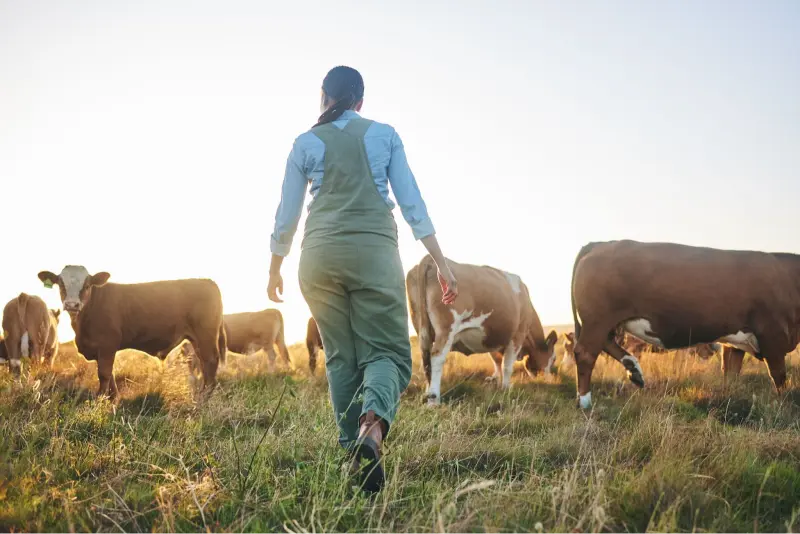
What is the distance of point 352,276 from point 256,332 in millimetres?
16516

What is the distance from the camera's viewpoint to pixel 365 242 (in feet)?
12.3

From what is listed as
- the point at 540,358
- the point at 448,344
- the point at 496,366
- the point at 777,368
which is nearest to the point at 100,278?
the point at 448,344

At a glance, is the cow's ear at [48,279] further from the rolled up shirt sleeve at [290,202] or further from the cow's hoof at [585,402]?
the cow's hoof at [585,402]

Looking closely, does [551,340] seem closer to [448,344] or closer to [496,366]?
[496,366]

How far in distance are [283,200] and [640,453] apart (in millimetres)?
2855

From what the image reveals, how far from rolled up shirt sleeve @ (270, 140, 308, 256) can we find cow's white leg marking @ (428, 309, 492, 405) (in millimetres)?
4481

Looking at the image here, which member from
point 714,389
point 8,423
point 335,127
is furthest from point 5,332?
point 714,389

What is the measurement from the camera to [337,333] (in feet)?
12.7

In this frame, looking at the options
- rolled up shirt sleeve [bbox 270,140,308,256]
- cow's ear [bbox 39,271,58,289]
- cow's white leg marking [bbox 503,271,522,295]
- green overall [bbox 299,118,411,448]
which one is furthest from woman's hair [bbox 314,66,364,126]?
cow's white leg marking [bbox 503,271,522,295]

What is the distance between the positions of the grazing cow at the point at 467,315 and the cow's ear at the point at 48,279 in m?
5.00

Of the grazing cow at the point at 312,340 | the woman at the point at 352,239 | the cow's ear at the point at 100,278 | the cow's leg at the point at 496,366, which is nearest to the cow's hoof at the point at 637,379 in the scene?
the cow's leg at the point at 496,366

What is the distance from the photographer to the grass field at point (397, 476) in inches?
109

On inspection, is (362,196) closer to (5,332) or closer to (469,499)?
(469,499)

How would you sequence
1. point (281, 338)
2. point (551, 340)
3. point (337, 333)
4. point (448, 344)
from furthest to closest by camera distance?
point (281, 338)
point (551, 340)
point (448, 344)
point (337, 333)
